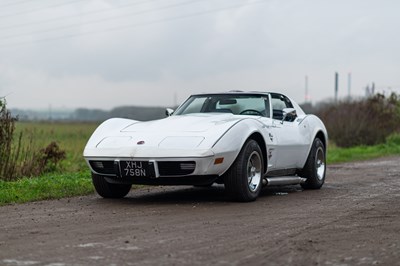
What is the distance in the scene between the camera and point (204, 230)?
22.9 feet

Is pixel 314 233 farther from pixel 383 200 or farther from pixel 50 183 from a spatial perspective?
pixel 50 183

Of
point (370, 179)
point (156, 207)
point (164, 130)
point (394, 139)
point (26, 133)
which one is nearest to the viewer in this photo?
point (156, 207)

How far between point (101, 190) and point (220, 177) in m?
1.61

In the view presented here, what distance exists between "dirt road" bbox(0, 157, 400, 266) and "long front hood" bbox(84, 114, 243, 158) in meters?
0.64

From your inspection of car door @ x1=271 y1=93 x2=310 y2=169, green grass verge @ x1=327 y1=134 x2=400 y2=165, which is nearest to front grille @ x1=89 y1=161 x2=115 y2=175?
car door @ x1=271 y1=93 x2=310 y2=169

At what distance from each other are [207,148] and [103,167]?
4.50ft

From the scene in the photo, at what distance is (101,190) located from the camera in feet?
32.6

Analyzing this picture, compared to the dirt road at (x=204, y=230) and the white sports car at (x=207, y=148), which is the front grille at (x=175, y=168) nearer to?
the white sports car at (x=207, y=148)

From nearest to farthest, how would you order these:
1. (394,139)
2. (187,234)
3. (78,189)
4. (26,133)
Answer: (187,234) < (78,189) < (26,133) < (394,139)

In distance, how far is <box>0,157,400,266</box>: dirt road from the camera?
566 cm

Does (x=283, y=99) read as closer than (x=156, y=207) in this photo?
No

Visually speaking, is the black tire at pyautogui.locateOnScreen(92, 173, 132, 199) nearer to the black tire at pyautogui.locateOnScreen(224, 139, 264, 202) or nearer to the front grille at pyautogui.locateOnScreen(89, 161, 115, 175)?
the front grille at pyautogui.locateOnScreen(89, 161, 115, 175)

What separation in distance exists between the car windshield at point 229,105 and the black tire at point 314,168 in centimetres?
133

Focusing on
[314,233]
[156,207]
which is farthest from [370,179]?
[314,233]
